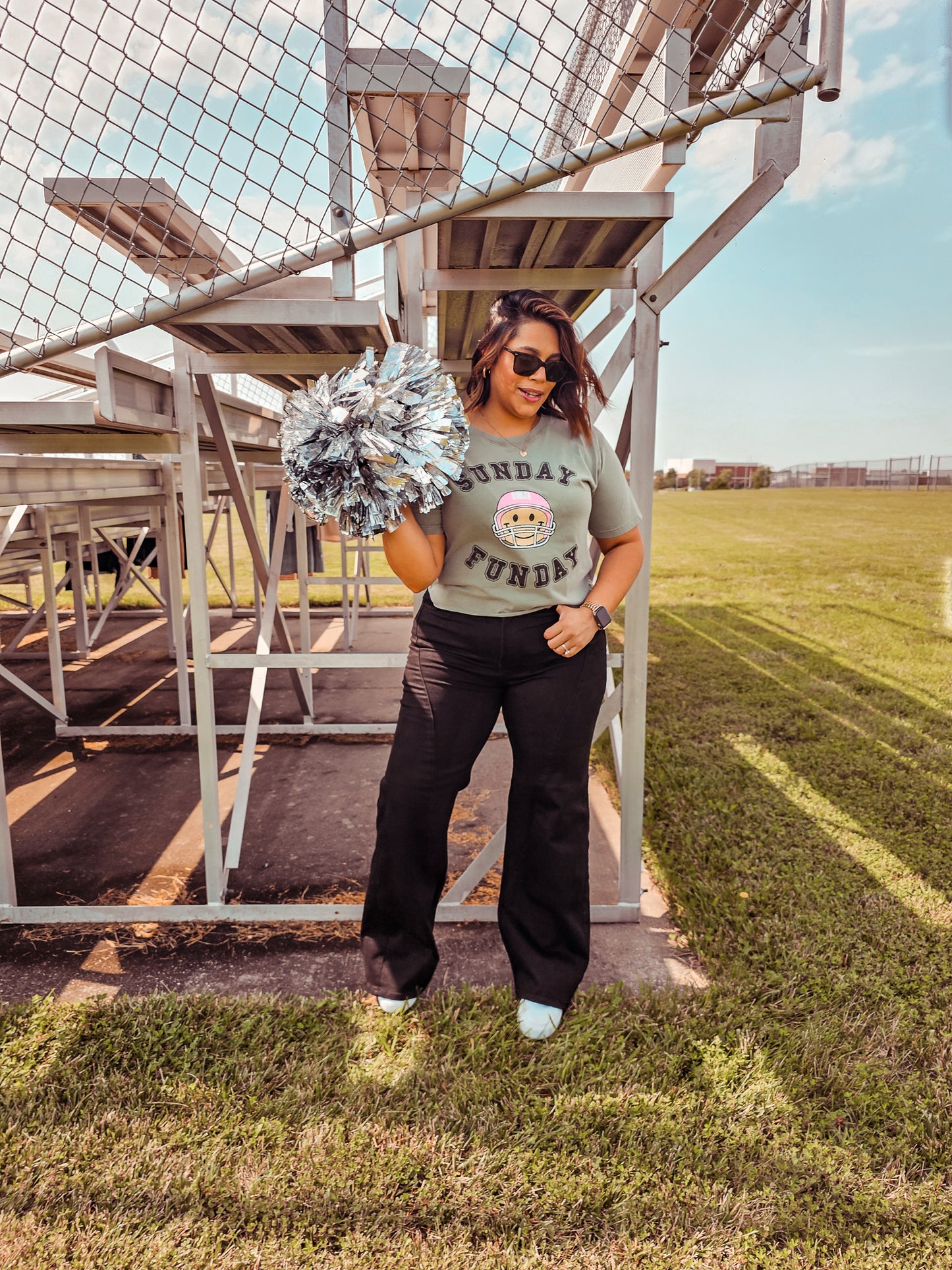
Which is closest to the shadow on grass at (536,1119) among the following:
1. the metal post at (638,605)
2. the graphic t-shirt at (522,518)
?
the metal post at (638,605)

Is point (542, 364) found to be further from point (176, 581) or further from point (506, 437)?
point (176, 581)

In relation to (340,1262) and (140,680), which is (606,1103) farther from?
(140,680)

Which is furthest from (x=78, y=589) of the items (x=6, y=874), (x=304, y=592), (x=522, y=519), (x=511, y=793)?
(x=522, y=519)

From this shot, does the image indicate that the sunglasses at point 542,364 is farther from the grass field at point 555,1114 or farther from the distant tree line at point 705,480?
the distant tree line at point 705,480

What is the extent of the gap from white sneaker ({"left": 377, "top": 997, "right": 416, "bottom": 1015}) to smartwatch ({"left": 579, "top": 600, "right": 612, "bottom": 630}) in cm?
121

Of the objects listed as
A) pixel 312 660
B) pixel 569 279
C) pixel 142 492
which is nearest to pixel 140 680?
pixel 142 492

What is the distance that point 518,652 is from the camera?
80.7 inches

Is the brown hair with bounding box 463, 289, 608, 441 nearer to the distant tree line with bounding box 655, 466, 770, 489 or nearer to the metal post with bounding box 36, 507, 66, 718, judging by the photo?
the metal post with bounding box 36, 507, 66, 718

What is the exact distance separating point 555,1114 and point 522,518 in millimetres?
1451

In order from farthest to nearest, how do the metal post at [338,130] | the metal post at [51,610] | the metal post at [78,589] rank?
the metal post at [78,589], the metal post at [51,610], the metal post at [338,130]

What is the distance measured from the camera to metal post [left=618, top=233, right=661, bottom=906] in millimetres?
2494

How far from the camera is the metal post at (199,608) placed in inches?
102

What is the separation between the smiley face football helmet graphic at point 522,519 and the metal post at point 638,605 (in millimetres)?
563

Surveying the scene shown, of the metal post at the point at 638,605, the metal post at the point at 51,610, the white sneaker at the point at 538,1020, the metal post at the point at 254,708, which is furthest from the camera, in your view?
the metal post at the point at 51,610
